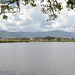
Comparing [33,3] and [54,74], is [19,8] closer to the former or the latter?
[33,3]

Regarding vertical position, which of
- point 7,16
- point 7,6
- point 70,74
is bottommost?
point 70,74

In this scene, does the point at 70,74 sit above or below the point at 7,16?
below

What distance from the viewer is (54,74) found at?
2811 centimetres

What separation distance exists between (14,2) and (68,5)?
28.0ft

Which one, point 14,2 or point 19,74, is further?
point 19,74

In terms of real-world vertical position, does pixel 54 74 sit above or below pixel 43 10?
below

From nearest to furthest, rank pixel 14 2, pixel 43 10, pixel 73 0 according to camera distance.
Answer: pixel 73 0 → pixel 14 2 → pixel 43 10

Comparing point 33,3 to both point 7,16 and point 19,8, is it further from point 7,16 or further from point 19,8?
point 7,16

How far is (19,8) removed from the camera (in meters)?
23.8

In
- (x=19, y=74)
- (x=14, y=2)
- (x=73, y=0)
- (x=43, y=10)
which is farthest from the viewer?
(x=19, y=74)

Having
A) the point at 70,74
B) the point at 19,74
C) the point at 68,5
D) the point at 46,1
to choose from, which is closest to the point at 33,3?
the point at 46,1

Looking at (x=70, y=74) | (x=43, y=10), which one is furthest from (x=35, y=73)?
(x=43, y=10)

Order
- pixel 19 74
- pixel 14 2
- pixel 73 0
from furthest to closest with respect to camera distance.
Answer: pixel 19 74
pixel 14 2
pixel 73 0

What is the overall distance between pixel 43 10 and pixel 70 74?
44.5 feet
